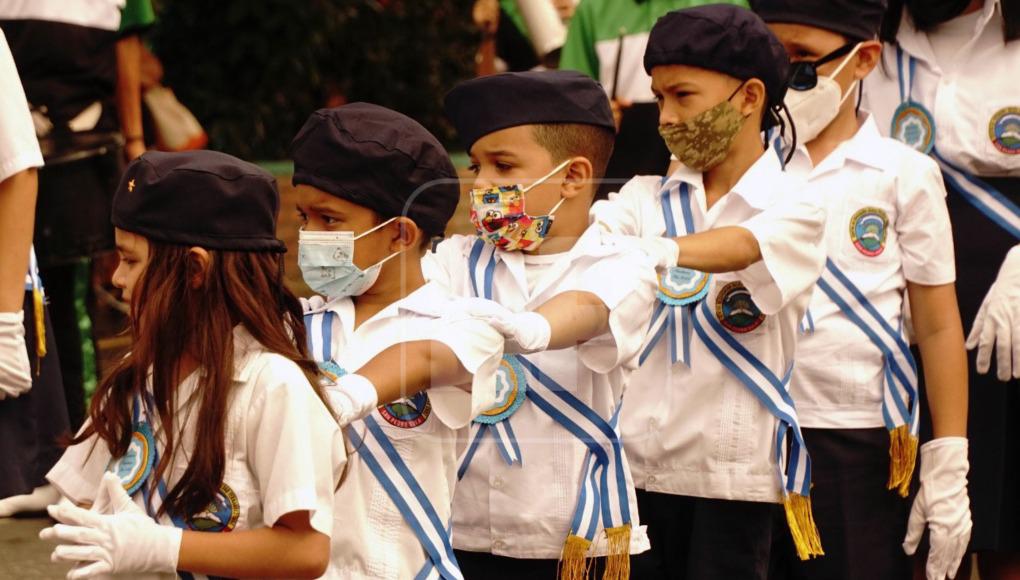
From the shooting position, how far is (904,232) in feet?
15.1

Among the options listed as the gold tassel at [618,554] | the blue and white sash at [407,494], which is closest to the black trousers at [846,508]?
the gold tassel at [618,554]

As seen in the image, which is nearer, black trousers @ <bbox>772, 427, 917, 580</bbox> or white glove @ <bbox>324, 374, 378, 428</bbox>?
white glove @ <bbox>324, 374, 378, 428</bbox>

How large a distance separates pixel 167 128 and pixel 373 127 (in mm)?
4059

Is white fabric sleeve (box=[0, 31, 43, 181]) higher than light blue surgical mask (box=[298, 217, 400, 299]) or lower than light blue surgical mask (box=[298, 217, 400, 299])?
higher

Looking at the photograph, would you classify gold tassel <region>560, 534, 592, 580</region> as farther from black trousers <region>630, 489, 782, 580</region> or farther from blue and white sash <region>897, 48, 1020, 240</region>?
blue and white sash <region>897, 48, 1020, 240</region>

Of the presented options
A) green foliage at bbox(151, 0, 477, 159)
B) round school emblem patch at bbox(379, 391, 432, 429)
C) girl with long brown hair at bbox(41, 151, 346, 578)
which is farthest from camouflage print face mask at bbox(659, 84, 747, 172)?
green foliage at bbox(151, 0, 477, 159)

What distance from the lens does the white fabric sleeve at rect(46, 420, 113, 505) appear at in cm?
319

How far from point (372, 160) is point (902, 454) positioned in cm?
180

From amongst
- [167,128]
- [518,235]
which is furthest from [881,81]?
[167,128]

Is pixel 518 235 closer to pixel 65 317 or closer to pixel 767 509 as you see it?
pixel 767 509

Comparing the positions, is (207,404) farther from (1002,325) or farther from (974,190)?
(974,190)

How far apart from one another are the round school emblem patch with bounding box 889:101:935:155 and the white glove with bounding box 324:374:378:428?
8.23 ft

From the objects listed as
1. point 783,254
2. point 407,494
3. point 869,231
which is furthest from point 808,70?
point 407,494

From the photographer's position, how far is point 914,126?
Result: 5.16 metres
